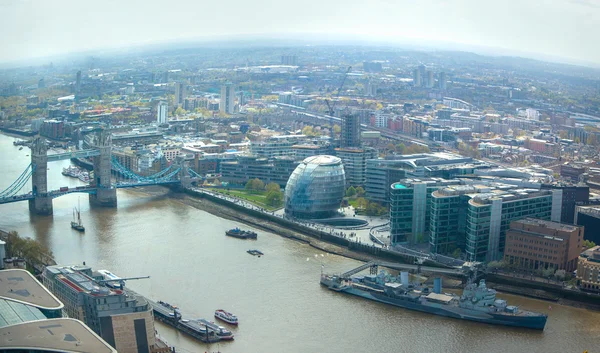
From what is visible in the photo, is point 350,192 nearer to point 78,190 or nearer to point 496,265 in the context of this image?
point 78,190

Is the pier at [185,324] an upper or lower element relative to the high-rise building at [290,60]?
lower

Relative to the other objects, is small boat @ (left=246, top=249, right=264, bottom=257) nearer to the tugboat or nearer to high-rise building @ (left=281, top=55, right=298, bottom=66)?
the tugboat

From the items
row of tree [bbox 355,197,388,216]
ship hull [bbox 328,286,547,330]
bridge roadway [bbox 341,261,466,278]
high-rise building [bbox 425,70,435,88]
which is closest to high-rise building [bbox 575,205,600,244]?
bridge roadway [bbox 341,261,466,278]

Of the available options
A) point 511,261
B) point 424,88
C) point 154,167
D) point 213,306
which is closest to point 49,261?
point 213,306

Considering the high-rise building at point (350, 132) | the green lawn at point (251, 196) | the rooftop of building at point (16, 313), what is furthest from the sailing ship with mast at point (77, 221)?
the rooftop of building at point (16, 313)

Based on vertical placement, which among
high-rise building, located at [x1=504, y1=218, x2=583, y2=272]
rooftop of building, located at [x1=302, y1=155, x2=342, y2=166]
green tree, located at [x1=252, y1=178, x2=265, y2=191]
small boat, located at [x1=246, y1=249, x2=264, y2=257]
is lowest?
small boat, located at [x1=246, y1=249, x2=264, y2=257]

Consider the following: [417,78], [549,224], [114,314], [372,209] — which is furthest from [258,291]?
[417,78]

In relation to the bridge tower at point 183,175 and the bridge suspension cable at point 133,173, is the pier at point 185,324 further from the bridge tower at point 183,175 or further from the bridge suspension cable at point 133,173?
the bridge suspension cable at point 133,173
